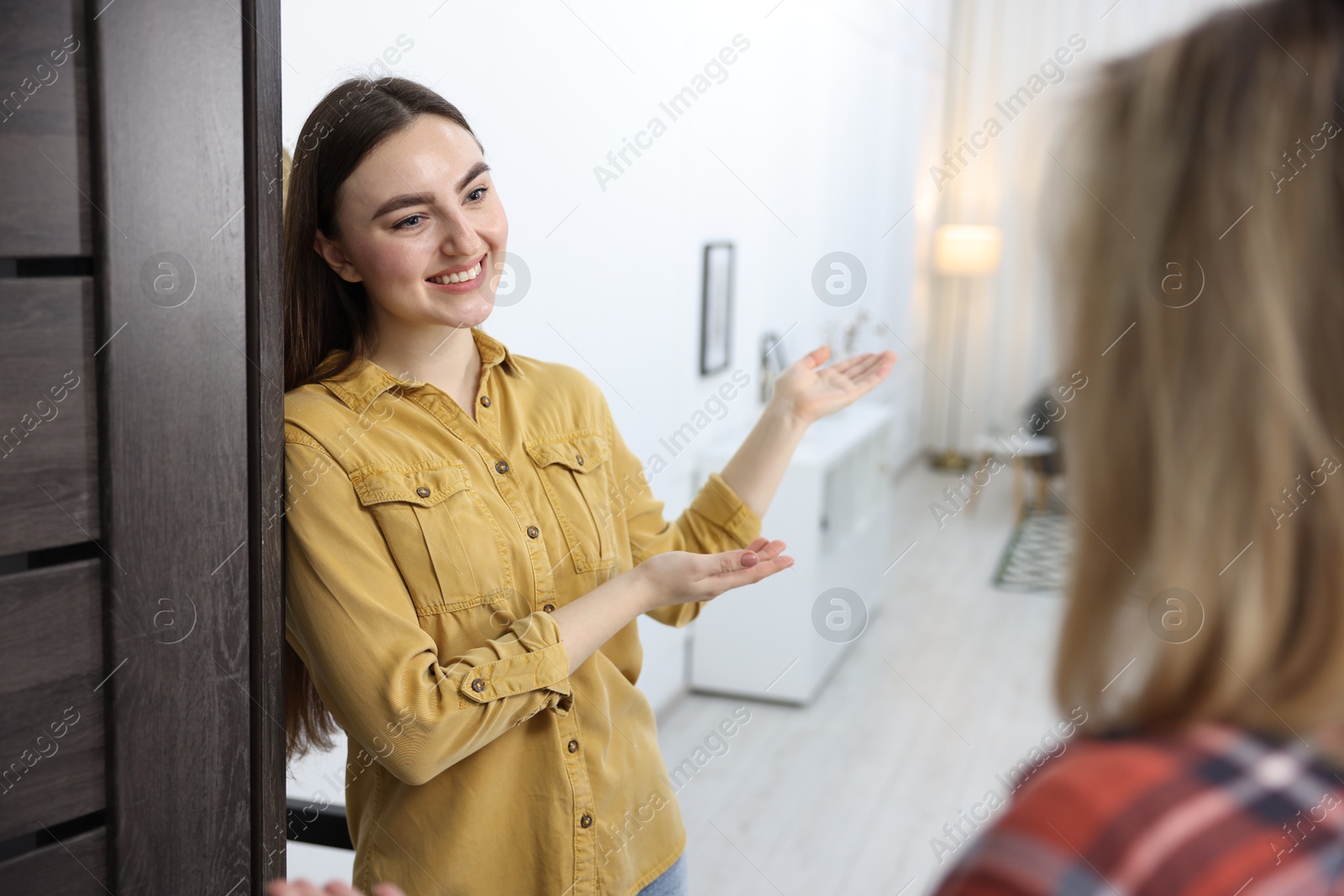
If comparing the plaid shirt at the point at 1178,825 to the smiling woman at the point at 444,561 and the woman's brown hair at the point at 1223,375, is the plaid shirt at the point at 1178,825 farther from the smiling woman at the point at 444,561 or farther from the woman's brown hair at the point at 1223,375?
the smiling woman at the point at 444,561

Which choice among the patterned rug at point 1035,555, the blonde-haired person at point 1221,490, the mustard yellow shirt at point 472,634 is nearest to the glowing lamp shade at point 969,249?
the patterned rug at point 1035,555

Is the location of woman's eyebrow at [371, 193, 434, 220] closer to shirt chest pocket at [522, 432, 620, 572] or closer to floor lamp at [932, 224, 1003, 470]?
shirt chest pocket at [522, 432, 620, 572]

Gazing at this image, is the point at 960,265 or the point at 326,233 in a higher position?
the point at 960,265

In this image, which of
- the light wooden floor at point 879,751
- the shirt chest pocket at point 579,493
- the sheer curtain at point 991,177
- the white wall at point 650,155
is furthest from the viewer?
the sheer curtain at point 991,177

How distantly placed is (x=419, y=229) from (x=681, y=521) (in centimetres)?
61

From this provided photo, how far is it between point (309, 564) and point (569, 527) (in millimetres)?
338

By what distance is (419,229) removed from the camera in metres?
1.32

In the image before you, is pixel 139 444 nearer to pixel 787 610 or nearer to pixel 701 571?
pixel 701 571

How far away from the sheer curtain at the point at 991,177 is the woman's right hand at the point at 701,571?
6.03m

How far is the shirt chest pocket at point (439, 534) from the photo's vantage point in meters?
1.26

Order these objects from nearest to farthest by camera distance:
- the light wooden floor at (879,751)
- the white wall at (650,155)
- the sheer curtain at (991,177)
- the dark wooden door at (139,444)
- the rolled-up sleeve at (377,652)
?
the dark wooden door at (139,444) → the rolled-up sleeve at (377,652) → the white wall at (650,155) → the light wooden floor at (879,751) → the sheer curtain at (991,177)

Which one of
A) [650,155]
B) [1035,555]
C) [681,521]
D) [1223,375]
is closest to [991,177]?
[1035,555]

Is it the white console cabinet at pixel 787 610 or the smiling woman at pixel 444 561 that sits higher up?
the smiling woman at pixel 444 561

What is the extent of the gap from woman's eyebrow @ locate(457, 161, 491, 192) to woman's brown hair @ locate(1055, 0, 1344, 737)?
2.86 ft
